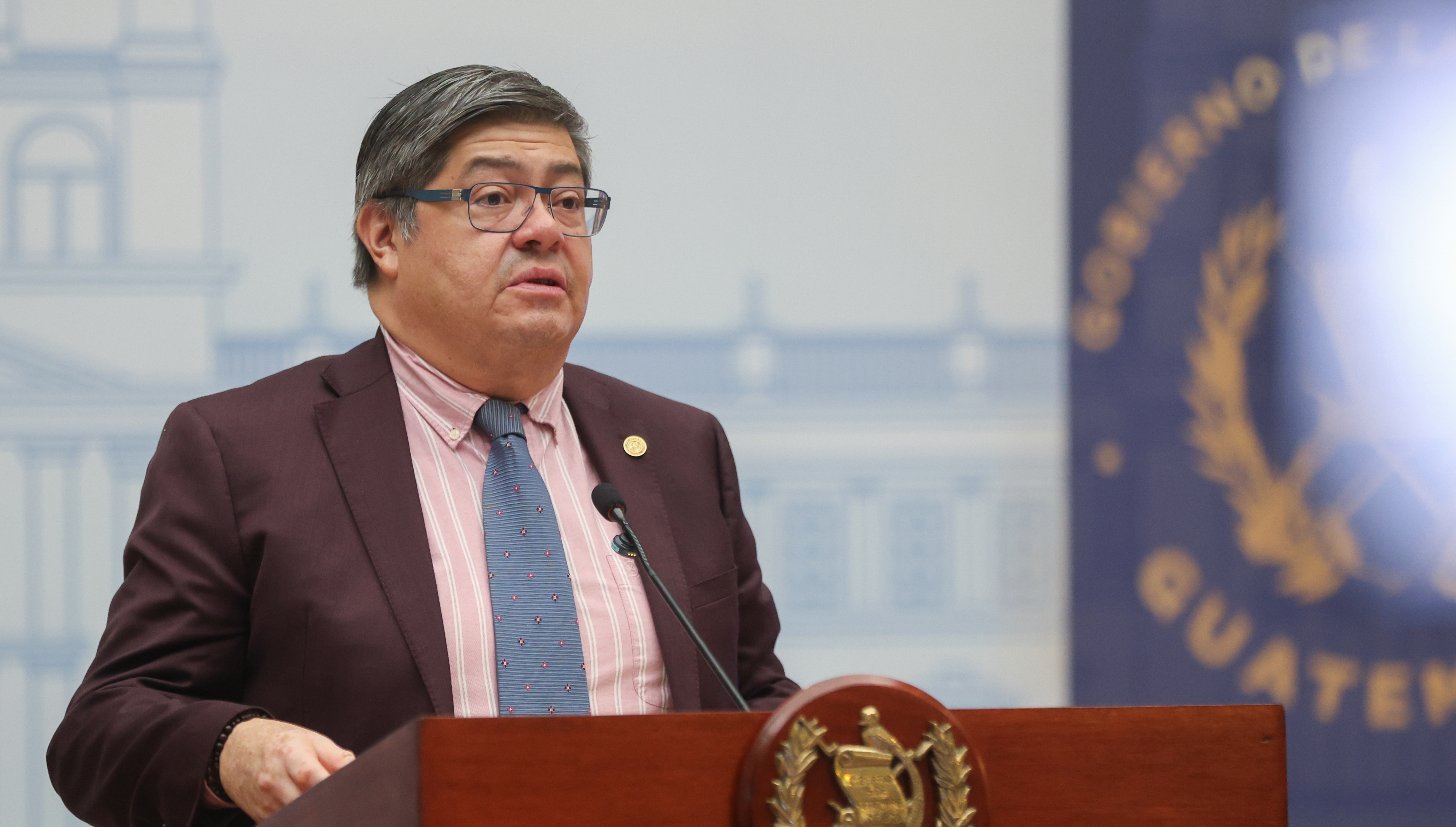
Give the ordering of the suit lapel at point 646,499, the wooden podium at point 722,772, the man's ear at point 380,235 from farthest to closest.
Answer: the man's ear at point 380,235 < the suit lapel at point 646,499 < the wooden podium at point 722,772

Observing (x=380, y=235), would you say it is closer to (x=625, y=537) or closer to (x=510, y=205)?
(x=510, y=205)

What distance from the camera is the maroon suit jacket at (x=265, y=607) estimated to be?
1.45m

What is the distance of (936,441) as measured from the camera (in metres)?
2.68

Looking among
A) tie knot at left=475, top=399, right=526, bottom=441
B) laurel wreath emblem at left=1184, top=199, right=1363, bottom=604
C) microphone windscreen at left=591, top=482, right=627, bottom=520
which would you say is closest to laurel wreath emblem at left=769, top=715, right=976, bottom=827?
microphone windscreen at left=591, top=482, right=627, bottom=520

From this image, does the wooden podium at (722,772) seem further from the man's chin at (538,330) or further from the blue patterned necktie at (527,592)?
the man's chin at (538,330)

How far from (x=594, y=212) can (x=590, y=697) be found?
70cm

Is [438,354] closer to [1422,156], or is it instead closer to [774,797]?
[774,797]

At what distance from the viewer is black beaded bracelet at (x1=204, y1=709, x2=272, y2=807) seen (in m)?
1.34

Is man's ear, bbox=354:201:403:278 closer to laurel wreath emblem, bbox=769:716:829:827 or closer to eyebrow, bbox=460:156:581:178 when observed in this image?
eyebrow, bbox=460:156:581:178

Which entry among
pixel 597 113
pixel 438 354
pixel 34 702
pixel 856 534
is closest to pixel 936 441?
pixel 856 534

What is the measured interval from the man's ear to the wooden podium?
0.93 meters

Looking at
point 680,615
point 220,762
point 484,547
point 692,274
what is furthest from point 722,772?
point 692,274

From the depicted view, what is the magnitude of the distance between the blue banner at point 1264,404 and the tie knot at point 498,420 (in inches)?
53.6

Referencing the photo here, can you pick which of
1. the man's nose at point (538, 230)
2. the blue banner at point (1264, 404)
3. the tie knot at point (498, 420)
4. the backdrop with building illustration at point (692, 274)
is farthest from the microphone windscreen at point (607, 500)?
the blue banner at point (1264, 404)
